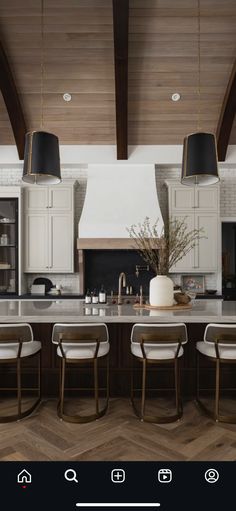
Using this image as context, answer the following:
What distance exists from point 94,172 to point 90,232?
1.05m

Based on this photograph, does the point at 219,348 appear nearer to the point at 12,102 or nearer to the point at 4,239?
the point at 4,239

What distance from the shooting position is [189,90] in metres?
4.67

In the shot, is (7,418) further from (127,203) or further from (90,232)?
(127,203)

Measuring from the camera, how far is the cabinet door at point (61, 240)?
536cm

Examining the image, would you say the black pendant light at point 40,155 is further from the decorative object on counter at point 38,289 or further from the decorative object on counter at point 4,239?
the decorative object on counter at point 38,289

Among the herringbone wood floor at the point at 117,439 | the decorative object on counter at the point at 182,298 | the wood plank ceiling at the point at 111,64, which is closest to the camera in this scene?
the herringbone wood floor at the point at 117,439

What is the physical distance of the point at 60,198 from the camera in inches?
211

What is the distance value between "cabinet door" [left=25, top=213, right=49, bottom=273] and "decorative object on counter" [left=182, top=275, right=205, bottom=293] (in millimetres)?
2372

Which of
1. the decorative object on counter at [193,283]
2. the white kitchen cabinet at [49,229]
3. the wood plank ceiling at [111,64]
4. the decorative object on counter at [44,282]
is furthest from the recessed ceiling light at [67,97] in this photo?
the decorative object on counter at [193,283]

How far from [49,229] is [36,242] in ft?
1.01

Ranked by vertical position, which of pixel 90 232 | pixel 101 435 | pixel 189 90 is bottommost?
pixel 101 435
